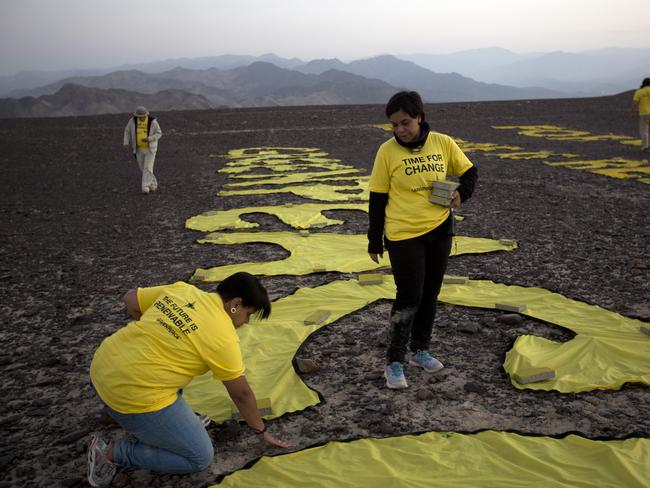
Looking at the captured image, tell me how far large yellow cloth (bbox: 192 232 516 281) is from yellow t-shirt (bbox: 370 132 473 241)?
226 centimetres

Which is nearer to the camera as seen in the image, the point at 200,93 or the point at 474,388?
the point at 474,388

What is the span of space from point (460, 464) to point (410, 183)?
5.68 ft

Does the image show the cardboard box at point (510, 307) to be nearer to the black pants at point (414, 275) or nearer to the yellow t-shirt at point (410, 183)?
the black pants at point (414, 275)

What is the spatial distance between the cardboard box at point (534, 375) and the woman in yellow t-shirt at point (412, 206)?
2.82 feet

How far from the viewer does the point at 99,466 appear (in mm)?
2898

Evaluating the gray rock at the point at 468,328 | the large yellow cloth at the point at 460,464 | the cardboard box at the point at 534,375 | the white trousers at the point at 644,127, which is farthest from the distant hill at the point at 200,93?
the large yellow cloth at the point at 460,464

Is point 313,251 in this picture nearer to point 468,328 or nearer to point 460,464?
point 468,328

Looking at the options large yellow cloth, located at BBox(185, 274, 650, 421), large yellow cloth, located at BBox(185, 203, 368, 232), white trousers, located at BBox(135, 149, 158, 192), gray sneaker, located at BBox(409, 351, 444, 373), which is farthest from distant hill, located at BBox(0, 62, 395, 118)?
gray sneaker, located at BBox(409, 351, 444, 373)

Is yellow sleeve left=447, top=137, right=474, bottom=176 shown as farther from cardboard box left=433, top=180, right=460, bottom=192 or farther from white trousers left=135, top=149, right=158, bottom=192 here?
white trousers left=135, top=149, right=158, bottom=192

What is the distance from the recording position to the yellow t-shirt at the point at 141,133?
10555 millimetres

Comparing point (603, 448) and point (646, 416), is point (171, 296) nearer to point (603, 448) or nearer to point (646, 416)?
point (603, 448)

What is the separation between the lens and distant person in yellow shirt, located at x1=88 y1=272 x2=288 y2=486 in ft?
8.78

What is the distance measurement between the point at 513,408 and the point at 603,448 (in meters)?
0.62

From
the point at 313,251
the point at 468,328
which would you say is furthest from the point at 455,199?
the point at 313,251
